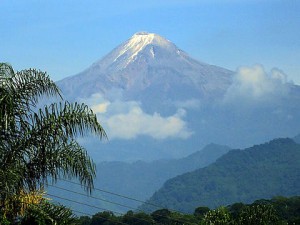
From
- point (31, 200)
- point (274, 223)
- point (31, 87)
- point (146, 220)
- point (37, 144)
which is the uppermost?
point (146, 220)

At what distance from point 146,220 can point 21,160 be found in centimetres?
11333

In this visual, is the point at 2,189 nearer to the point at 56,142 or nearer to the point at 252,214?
the point at 56,142

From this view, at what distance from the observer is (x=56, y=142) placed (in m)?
16.3

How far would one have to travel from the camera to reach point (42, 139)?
1630 centimetres

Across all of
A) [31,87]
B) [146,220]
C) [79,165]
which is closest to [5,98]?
[31,87]

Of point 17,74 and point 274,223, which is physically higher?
point 274,223

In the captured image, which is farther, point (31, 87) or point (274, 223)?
point (274, 223)

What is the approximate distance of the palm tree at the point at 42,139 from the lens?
16.2 m

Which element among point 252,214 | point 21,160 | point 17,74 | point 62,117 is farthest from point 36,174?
point 252,214

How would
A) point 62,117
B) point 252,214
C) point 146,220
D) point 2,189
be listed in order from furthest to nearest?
point 146,220, point 252,214, point 62,117, point 2,189

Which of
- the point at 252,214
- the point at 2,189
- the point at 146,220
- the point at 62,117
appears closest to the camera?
the point at 2,189

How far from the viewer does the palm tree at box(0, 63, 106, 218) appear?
53.1 ft

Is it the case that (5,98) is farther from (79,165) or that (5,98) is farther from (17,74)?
(79,165)

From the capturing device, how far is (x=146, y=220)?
420 feet
